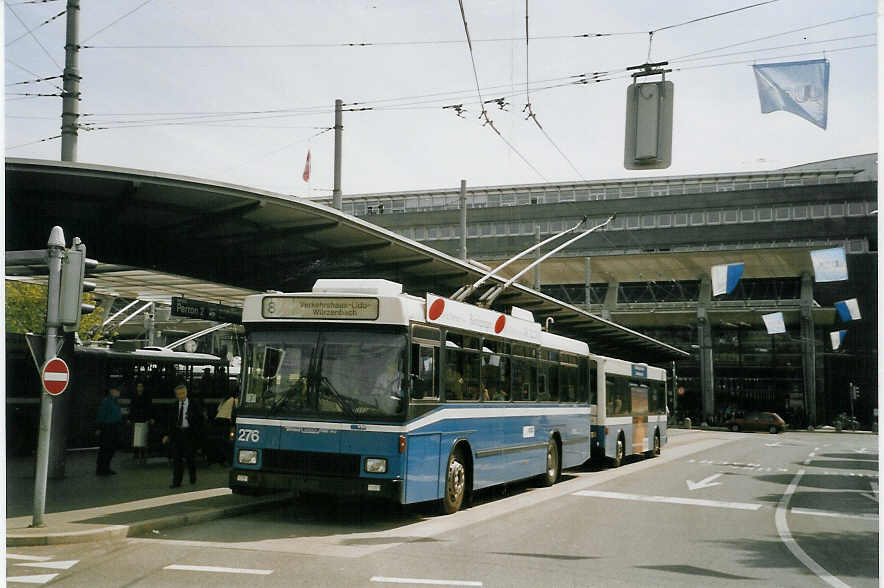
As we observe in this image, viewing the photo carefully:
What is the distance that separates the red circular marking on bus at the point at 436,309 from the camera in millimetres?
12047

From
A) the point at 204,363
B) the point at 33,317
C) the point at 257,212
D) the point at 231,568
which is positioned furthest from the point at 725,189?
the point at 231,568

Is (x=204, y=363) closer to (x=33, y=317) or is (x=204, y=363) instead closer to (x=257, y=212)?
(x=257, y=212)

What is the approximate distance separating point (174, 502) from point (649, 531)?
637 cm

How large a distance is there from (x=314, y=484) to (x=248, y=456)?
3.22ft

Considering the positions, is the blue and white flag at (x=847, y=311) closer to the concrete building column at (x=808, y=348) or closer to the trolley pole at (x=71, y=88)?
the concrete building column at (x=808, y=348)

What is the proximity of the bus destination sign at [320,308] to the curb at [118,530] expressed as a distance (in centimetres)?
263

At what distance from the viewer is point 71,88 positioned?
50.4 ft

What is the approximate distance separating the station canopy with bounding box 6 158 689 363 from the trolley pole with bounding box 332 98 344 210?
1937mm

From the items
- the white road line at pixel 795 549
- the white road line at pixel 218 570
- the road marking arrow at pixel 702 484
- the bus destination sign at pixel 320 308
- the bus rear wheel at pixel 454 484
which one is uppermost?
the bus destination sign at pixel 320 308

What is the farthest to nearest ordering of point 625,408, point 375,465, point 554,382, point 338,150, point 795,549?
point 625,408
point 338,150
point 554,382
point 375,465
point 795,549

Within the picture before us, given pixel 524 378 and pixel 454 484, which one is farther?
pixel 524 378

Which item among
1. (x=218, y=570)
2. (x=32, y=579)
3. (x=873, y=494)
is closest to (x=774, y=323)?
(x=873, y=494)

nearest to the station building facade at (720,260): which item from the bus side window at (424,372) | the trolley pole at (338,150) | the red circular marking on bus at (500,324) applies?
the trolley pole at (338,150)

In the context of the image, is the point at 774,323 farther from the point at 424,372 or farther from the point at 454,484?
the point at 424,372
